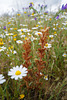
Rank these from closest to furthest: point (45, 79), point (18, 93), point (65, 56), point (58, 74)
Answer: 1. point (18, 93)
2. point (45, 79)
3. point (58, 74)
4. point (65, 56)

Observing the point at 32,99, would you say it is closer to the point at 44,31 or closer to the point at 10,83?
Result: the point at 10,83

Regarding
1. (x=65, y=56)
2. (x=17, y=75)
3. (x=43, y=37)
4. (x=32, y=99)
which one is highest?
(x=43, y=37)

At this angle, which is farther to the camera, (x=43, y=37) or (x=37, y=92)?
(x=37, y=92)

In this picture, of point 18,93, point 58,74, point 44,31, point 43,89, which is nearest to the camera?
point 44,31

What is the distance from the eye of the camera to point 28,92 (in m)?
1.13

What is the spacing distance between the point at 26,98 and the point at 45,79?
332 millimetres

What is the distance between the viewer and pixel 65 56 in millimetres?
1672

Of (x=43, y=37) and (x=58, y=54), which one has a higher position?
(x=43, y=37)

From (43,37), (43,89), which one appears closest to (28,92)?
(43,89)

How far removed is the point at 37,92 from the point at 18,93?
0.68 feet

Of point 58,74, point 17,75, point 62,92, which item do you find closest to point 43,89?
point 62,92

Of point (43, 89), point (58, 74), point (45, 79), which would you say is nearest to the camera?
point (43, 89)

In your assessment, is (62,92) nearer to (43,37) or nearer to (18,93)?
(18,93)

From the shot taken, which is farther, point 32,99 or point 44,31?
point 32,99
